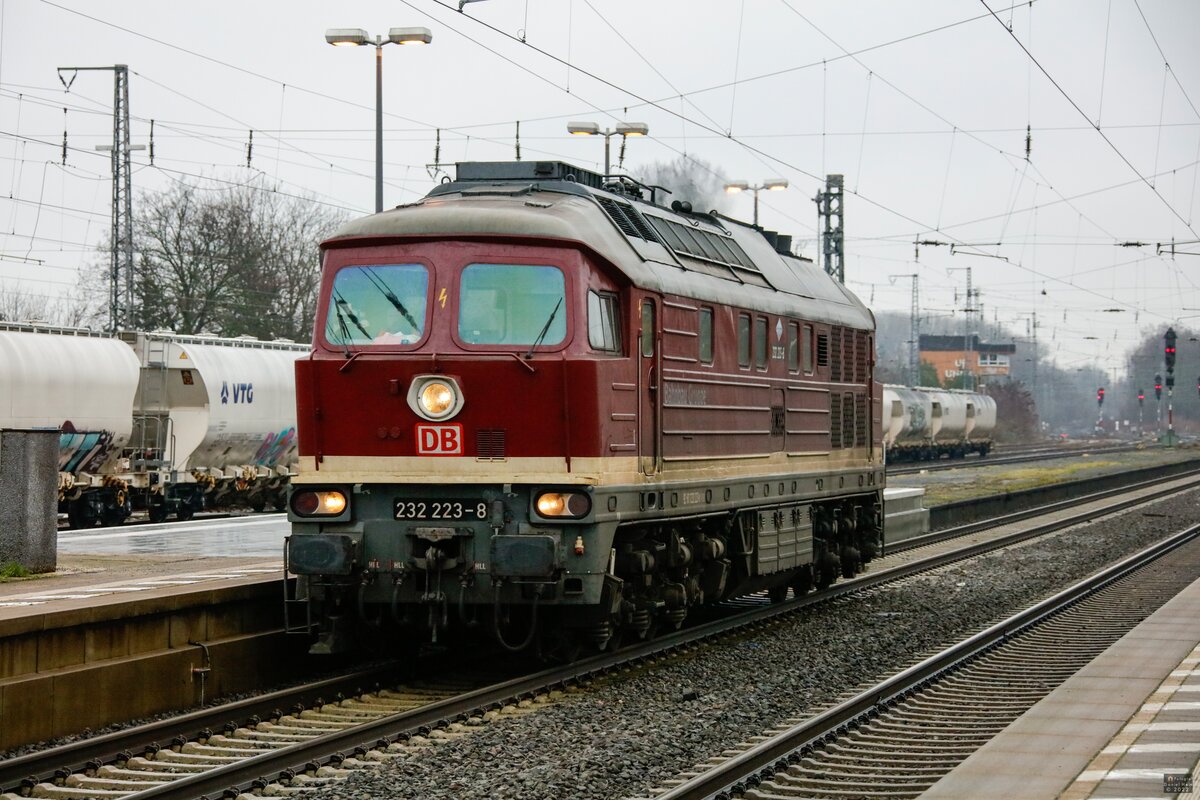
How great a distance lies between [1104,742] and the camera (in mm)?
9602

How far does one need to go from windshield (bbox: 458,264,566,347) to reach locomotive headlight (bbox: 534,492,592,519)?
1.22 meters

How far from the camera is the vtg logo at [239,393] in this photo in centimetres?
3253

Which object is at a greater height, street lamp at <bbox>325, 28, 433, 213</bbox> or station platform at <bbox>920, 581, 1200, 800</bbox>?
street lamp at <bbox>325, 28, 433, 213</bbox>

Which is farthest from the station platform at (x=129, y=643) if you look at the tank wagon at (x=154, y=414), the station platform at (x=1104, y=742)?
the tank wagon at (x=154, y=414)

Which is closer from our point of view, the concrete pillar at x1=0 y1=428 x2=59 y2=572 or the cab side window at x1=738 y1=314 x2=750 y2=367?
the concrete pillar at x1=0 y1=428 x2=59 y2=572

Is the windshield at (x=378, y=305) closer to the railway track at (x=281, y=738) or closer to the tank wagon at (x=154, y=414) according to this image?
the railway track at (x=281, y=738)

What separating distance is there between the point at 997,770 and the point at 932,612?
9.66 metres

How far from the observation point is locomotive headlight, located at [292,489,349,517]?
495 inches

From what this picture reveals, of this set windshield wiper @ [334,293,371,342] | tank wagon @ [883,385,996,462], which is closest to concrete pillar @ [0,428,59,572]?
windshield wiper @ [334,293,371,342]

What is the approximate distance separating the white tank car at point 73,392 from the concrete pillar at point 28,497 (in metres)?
11.6

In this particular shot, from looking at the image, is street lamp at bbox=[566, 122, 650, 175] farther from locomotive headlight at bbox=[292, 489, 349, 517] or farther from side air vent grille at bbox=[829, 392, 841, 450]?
locomotive headlight at bbox=[292, 489, 349, 517]

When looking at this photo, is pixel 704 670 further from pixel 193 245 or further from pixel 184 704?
pixel 193 245

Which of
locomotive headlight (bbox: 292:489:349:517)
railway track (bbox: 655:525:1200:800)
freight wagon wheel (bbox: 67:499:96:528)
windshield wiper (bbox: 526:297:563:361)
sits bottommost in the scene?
railway track (bbox: 655:525:1200:800)

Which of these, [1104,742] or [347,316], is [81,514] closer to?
[347,316]
